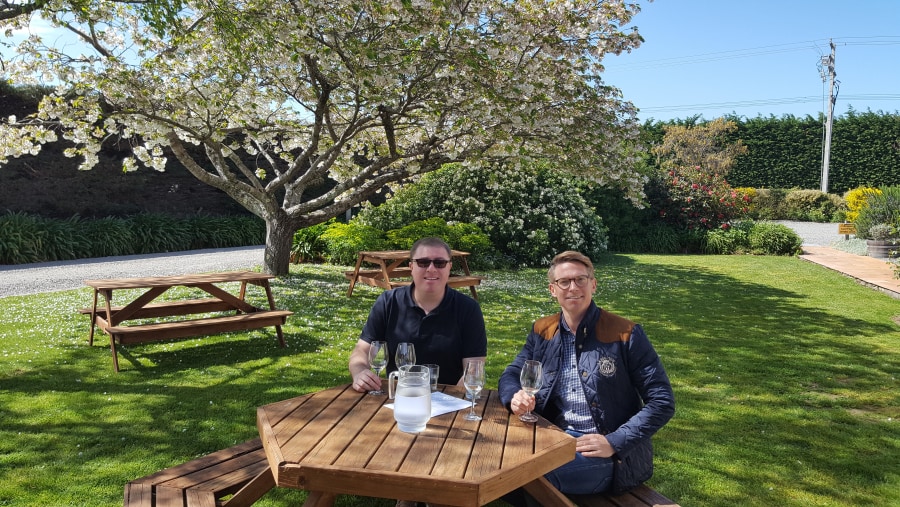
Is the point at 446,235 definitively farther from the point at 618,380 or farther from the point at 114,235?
the point at 618,380

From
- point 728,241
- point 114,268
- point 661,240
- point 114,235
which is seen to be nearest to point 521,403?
point 114,268

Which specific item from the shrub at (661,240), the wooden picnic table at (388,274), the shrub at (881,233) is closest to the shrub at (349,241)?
the wooden picnic table at (388,274)

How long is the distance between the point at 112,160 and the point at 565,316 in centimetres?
1899

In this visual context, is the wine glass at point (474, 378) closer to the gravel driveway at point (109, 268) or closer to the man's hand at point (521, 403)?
the man's hand at point (521, 403)

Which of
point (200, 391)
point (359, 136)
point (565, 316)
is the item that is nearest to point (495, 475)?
point (565, 316)

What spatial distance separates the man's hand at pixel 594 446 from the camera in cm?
239

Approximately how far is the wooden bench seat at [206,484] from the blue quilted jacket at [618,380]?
1.14 meters

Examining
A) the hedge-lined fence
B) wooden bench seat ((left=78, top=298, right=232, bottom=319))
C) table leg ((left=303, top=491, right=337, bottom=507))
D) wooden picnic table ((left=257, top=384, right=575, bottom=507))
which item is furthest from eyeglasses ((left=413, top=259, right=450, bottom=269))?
the hedge-lined fence

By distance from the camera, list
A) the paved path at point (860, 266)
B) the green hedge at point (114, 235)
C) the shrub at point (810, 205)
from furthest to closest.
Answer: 1. the shrub at point (810, 205)
2. the green hedge at point (114, 235)
3. the paved path at point (860, 266)

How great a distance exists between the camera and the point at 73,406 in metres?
4.51

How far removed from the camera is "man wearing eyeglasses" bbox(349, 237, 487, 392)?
10.1 ft

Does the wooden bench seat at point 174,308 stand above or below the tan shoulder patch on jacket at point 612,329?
below

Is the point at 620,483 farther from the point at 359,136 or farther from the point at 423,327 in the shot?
the point at 359,136

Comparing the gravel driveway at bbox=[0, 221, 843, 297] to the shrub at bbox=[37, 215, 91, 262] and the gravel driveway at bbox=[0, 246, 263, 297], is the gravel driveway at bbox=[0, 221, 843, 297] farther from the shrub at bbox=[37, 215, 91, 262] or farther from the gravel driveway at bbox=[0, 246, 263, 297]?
the shrub at bbox=[37, 215, 91, 262]
